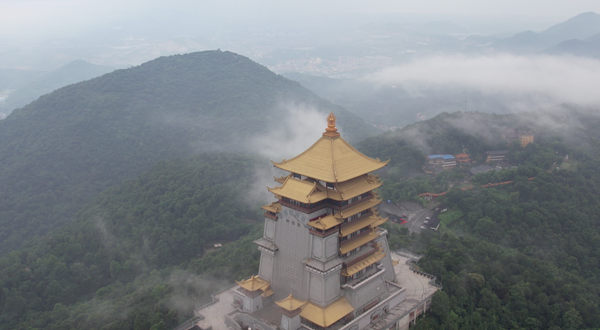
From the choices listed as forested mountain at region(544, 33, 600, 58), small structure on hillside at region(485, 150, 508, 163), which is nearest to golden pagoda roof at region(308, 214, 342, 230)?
small structure on hillside at region(485, 150, 508, 163)

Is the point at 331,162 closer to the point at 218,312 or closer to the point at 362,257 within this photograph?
the point at 362,257

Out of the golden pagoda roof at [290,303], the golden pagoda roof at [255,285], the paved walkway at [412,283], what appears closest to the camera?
the golden pagoda roof at [290,303]

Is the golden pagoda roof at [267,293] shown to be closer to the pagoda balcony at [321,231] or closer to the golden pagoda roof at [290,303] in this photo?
the golden pagoda roof at [290,303]

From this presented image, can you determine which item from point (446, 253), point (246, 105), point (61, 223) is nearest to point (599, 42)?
point (246, 105)

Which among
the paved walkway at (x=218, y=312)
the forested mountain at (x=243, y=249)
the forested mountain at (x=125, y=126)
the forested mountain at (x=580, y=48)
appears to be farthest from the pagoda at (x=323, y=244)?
the forested mountain at (x=580, y=48)

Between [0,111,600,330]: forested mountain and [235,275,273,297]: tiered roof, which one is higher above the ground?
[235,275,273,297]: tiered roof

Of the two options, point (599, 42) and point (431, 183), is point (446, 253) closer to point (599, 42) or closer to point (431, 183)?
point (431, 183)

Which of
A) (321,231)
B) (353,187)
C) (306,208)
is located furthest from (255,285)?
(353,187)

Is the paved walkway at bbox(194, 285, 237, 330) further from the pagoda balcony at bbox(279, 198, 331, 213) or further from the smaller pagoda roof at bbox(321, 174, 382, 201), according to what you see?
the smaller pagoda roof at bbox(321, 174, 382, 201)
